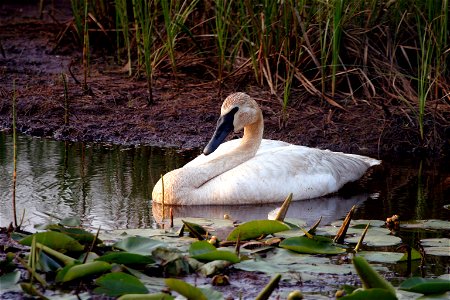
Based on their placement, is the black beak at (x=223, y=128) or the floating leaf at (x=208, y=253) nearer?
the floating leaf at (x=208, y=253)

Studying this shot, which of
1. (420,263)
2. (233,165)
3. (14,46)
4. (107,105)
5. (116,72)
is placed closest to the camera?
(420,263)

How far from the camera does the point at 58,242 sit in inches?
212

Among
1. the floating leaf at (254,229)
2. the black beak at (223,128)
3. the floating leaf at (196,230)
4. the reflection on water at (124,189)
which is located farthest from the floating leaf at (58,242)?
the black beak at (223,128)

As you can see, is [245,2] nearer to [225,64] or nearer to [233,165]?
[225,64]

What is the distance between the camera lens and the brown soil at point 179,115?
938cm

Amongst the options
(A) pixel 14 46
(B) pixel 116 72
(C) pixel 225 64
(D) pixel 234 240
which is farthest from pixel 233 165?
(A) pixel 14 46

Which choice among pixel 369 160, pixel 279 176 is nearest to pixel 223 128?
pixel 279 176

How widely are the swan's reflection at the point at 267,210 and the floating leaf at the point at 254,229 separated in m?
1.05

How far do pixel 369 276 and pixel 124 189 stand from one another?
322 centimetres

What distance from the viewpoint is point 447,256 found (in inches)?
231

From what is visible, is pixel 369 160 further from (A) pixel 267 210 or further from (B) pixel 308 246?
(B) pixel 308 246

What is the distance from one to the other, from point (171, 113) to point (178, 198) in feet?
8.04

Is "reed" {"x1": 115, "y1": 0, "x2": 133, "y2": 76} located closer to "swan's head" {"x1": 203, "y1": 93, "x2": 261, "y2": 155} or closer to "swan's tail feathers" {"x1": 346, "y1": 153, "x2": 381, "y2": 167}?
"swan's head" {"x1": 203, "y1": 93, "x2": 261, "y2": 155}

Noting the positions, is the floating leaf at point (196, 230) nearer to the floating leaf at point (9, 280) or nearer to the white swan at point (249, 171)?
the floating leaf at point (9, 280)
